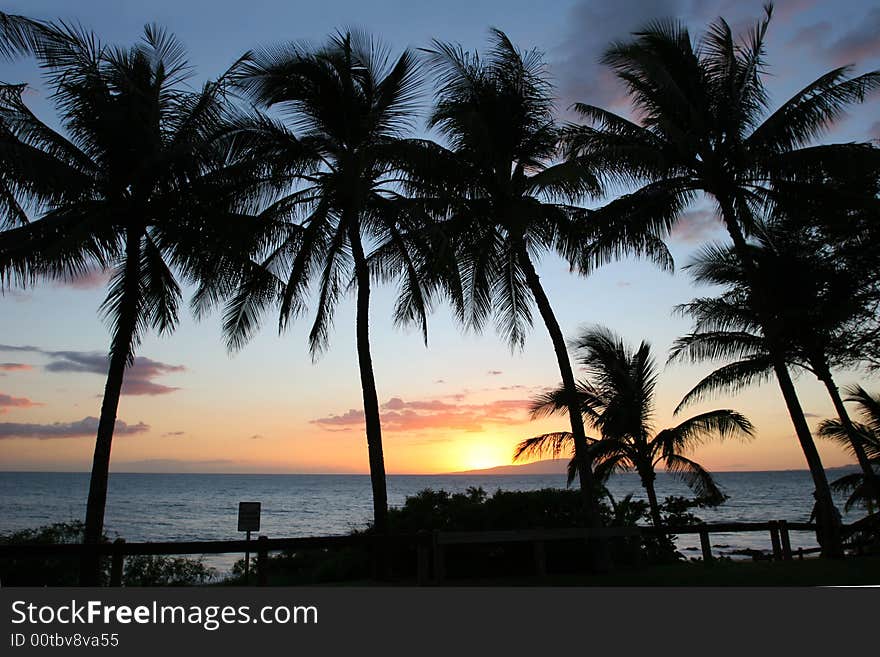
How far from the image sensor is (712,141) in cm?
1695

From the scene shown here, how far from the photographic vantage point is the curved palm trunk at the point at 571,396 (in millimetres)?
14055

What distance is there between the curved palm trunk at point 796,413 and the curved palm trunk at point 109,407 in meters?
13.1

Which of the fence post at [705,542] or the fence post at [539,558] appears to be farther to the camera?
the fence post at [705,542]

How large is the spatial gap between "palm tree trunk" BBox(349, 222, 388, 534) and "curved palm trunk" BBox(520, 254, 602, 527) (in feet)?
12.0

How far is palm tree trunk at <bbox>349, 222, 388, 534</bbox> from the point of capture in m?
13.8

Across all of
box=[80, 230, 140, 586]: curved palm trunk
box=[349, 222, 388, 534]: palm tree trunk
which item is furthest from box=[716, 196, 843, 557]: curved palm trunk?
box=[80, 230, 140, 586]: curved palm trunk

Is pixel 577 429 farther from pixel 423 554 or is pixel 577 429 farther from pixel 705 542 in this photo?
pixel 423 554

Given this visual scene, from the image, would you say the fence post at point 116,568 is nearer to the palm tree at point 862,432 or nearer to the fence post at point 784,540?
the fence post at point 784,540

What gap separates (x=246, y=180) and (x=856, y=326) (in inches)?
642

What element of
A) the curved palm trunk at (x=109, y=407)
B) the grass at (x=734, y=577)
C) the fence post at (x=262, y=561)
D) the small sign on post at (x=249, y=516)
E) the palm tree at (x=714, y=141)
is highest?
the palm tree at (x=714, y=141)

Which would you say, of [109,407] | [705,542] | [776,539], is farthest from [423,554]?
[776,539]

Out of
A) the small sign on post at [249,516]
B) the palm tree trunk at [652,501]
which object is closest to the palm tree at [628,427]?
the palm tree trunk at [652,501]

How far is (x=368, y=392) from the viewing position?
48.3 feet
